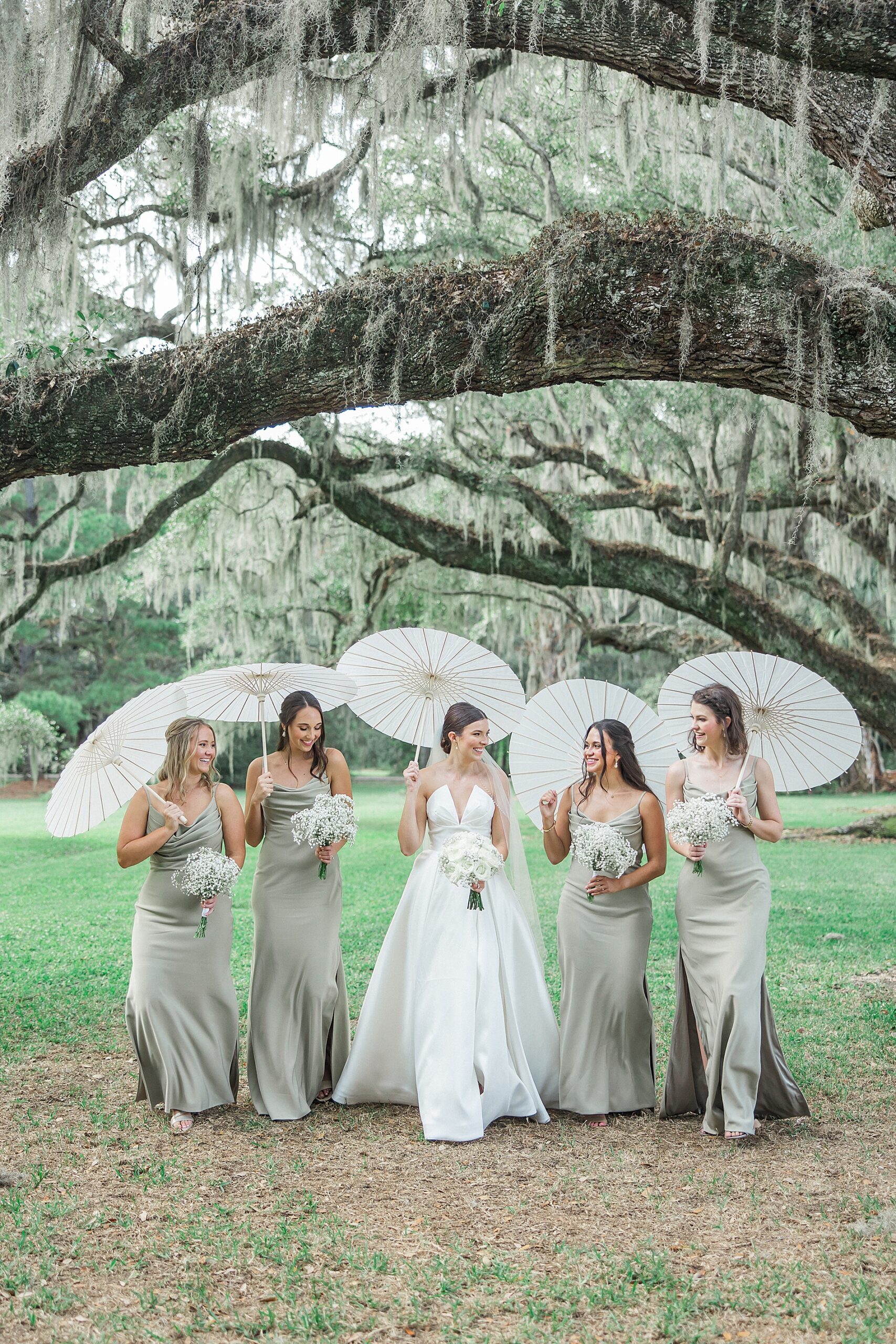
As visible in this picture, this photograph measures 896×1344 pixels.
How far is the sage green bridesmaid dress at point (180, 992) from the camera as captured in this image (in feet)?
16.1

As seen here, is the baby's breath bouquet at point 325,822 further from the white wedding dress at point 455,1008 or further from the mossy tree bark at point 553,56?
the mossy tree bark at point 553,56

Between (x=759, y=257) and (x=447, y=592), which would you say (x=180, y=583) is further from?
(x=759, y=257)

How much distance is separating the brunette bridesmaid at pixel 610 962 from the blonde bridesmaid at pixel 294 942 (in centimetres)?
106

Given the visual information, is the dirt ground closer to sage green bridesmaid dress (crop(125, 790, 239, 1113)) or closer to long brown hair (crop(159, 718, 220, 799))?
sage green bridesmaid dress (crop(125, 790, 239, 1113))

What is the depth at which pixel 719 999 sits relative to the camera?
472 cm

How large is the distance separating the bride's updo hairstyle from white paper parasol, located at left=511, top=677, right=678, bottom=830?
0.22 m

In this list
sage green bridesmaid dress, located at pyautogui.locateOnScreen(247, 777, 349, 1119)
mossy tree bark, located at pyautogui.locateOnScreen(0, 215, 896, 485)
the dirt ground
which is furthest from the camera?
sage green bridesmaid dress, located at pyautogui.locateOnScreen(247, 777, 349, 1119)

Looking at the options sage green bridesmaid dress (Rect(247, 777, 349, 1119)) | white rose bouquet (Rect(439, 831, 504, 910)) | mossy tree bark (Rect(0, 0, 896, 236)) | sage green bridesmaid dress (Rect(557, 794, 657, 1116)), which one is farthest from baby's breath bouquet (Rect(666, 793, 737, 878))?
mossy tree bark (Rect(0, 0, 896, 236))

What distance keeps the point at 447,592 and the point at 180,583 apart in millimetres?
3339

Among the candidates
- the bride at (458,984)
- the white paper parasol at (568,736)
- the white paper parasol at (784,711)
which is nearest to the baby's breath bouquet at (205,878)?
the bride at (458,984)

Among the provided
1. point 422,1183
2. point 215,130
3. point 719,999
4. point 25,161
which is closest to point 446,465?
point 215,130

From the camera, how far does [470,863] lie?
4.93 m

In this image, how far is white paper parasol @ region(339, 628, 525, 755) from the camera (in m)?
5.50

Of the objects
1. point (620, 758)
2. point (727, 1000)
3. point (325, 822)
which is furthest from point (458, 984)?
point (620, 758)
